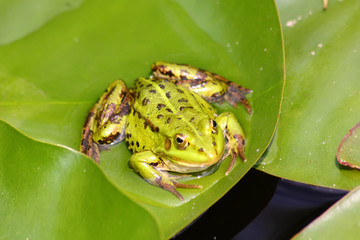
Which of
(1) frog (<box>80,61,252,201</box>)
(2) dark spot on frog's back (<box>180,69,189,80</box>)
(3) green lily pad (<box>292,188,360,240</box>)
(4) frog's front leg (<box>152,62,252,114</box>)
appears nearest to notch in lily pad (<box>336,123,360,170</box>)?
(3) green lily pad (<box>292,188,360,240</box>)

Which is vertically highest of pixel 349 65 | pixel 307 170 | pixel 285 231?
pixel 349 65

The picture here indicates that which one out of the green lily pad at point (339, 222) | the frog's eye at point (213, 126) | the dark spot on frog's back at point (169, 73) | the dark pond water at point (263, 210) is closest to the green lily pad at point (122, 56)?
the dark spot on frog's back at point (169, 73)

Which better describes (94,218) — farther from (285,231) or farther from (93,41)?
(93,41)

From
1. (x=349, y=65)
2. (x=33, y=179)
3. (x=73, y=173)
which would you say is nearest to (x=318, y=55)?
(x=349, y=65)

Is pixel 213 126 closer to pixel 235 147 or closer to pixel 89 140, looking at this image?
pixel 235 147

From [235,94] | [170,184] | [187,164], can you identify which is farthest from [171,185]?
[235,94]

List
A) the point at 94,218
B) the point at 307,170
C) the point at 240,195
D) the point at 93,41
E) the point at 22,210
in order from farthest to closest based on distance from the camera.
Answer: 1. the point at 93,41
2. the point at 240,195
3. the point at 307,170
4. the point at 22,210
5. the point at 94,218

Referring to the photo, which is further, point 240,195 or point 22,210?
point 240,195
